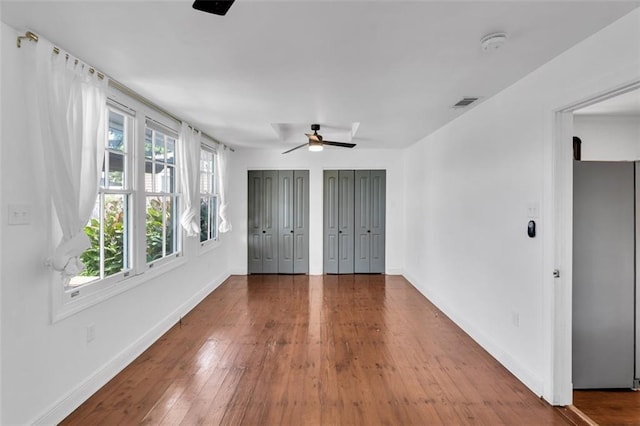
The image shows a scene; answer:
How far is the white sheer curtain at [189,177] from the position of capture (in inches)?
163

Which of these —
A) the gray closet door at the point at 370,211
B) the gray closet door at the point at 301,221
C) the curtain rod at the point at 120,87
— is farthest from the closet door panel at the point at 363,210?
the curtain rod at the point at 120,87

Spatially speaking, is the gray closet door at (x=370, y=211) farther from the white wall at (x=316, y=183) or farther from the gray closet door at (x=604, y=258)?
the gray closet door at (x=604, y=258)

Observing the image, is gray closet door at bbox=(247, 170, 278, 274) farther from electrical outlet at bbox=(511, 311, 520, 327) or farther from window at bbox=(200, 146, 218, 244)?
electrical outlet at bbox=(511, 311, 520, 327)

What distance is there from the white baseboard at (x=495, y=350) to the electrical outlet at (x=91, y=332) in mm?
3473

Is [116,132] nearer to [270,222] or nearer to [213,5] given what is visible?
[213,5]

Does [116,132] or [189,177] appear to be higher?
[116,132]

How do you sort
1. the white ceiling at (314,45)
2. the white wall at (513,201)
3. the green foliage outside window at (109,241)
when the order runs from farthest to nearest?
the green foliage outside window at (109,241) < the white wall at (513,201) < the white ceiling at (314,45)

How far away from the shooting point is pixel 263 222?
21.6 ft

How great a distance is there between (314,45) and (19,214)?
2.09 m

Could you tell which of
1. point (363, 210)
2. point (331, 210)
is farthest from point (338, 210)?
point (363, 210)

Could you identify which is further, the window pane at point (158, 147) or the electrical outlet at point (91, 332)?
the window pane at point (158, 147)

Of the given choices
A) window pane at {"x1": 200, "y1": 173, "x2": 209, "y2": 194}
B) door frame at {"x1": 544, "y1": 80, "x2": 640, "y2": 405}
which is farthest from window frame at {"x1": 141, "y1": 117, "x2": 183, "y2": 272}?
door frame at {"x1": 544, "y1": 80, "x2": 640, "y2": 405}

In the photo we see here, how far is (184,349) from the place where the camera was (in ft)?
10.8

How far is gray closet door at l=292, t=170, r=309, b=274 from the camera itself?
6512 millimetres
